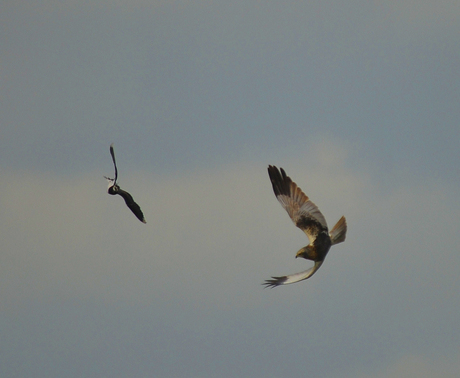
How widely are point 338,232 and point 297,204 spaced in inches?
100

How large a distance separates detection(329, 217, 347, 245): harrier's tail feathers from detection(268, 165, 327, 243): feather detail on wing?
1258 millimetres

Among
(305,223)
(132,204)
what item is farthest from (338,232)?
(132,204)

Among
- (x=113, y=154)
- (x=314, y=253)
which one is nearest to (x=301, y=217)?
(x=314, y=253)

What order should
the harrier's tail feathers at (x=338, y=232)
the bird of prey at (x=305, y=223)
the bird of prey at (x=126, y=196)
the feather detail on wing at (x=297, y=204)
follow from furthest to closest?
the harrier's tail feathers at (x=338, y=232) → the feather detail on wing at (x=297, y=204) → the bird of prey at (x=305, y=223) → the bird of prey at (x=126, y=196)

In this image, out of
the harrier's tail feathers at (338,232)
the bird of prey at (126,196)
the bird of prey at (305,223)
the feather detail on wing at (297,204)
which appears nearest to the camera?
the bird of prey at (126,196)

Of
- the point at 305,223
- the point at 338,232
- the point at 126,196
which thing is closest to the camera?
the point at 126,196

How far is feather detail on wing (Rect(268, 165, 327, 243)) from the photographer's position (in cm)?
4047

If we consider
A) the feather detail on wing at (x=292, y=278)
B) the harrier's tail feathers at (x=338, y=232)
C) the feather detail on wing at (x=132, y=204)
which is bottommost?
the feather detail on wing at (x=292, y=278)

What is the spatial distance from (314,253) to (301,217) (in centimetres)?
220

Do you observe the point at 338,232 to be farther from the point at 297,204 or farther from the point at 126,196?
the point at 126,196

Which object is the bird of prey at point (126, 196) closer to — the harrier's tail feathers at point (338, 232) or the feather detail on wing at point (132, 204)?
the feather detail on wing at point (132, 204)

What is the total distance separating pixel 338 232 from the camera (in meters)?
41.7

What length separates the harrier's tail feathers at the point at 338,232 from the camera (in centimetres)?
4147

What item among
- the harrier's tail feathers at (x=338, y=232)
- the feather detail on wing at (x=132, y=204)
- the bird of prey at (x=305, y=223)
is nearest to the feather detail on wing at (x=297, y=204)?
the bird of prey at (x=305, y=223)
